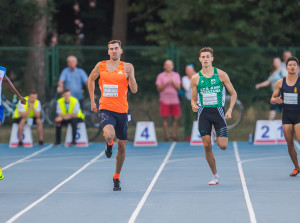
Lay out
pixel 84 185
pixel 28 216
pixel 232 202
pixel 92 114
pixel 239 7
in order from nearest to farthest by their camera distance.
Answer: pixel 28 216
pixel 232 202
pixel 84 185
pixel 92 114
pixel 239 7

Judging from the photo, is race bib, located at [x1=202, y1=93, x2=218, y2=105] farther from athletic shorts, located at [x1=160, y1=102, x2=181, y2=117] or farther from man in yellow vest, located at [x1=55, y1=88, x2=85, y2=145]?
athletic shorts, located at [x1=160, y1=102, x2=181, y2=117]

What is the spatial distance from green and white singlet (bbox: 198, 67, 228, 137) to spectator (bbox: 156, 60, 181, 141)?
7763 millimetres

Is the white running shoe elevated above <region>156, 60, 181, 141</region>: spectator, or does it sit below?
below

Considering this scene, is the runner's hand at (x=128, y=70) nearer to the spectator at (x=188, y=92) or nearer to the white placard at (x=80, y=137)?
the white placard at (x=80, y=137)

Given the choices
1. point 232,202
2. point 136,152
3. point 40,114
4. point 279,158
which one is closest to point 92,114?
point 40,114

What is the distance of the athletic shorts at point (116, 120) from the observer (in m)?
11.6

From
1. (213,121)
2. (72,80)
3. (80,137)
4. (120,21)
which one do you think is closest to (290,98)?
(213,121)

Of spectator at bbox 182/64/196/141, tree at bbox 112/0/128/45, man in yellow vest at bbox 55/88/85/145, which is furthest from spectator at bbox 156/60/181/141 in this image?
tree at bbox 112/0/128/45

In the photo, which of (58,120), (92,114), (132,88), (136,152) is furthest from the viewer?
(92,114)

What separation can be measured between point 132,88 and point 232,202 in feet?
7.30

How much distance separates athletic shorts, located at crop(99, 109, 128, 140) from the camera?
38.0 feet

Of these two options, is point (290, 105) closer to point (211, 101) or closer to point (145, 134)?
point (211, 101)

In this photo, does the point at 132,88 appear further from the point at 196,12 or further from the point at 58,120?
the point at 196,12

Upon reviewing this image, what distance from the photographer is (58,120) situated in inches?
765
